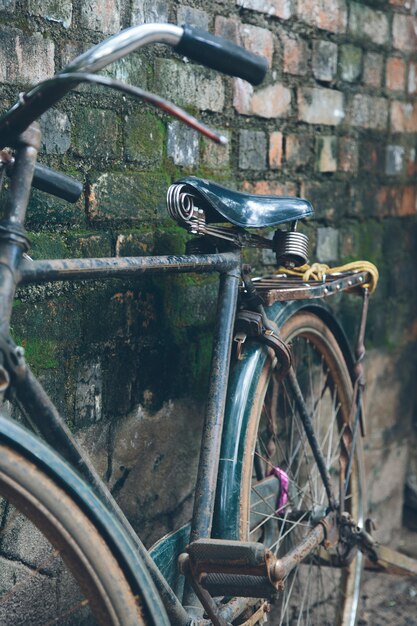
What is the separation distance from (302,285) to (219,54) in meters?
0.83

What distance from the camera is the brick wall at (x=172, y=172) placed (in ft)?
6.60

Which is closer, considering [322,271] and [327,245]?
[322,271]

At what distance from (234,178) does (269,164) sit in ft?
0.60

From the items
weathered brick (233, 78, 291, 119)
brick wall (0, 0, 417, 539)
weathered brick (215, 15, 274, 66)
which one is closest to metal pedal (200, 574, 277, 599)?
brick wall (0, 0, 417, 539)

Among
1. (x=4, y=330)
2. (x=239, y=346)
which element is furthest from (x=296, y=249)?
(x=4, y=330)

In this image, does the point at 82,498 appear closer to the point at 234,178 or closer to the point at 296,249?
the point at 296,249

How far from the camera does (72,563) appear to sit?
150 cm

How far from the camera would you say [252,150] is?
8.57ft

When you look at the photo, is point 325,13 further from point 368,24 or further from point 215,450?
point 215,450

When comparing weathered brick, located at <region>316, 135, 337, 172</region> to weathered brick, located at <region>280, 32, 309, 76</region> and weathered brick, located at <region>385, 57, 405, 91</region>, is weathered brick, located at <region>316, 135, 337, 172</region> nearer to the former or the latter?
weathered brick, located at <region>280, 32, 309, 76</region>

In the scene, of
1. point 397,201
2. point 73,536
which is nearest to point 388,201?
point 397,201

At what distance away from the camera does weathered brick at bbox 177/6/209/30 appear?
2.30m

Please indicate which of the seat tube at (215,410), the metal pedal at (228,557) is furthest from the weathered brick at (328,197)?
the metal pedal at (228,557)

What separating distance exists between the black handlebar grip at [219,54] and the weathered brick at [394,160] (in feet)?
5.79
